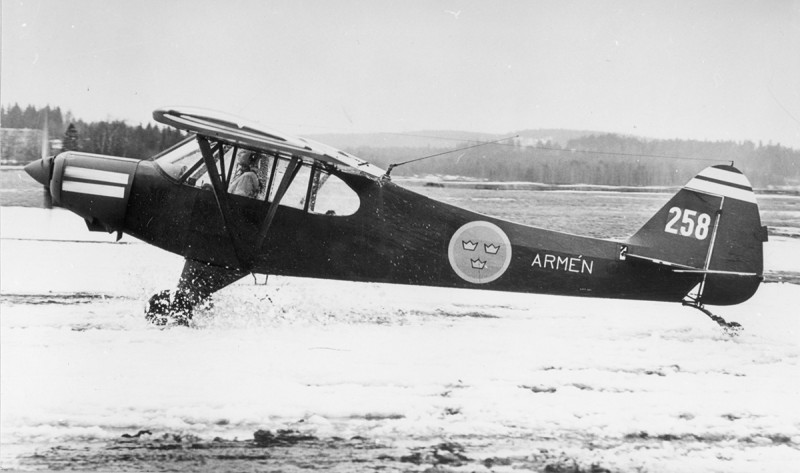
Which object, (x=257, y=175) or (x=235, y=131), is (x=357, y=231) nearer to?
(x=257, y=175)

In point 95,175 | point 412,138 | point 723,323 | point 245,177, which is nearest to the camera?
point 95,175

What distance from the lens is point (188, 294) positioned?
4926 millimetres

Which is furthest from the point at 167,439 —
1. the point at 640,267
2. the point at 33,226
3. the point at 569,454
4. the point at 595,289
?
the point at 33,226

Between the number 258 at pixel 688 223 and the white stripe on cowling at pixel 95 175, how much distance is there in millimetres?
5056

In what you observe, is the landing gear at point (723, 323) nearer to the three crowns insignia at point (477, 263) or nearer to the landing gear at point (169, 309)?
the three crowns insignia at point (477, 263)

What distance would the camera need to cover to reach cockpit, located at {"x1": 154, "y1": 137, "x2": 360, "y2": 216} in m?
4.81

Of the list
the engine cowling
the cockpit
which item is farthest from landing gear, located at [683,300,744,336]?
the engine cowling

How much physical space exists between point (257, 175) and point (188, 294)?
1.26 m

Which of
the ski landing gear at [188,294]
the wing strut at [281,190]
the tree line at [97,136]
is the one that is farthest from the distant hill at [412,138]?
the ski landing gear at [188,294]

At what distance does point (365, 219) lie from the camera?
16.5 feet

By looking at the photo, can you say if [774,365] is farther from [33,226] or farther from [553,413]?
[33,226]

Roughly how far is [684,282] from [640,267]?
1.50 feet

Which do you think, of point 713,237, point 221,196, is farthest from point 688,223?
point 221,196

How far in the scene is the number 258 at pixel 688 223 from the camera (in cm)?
514
